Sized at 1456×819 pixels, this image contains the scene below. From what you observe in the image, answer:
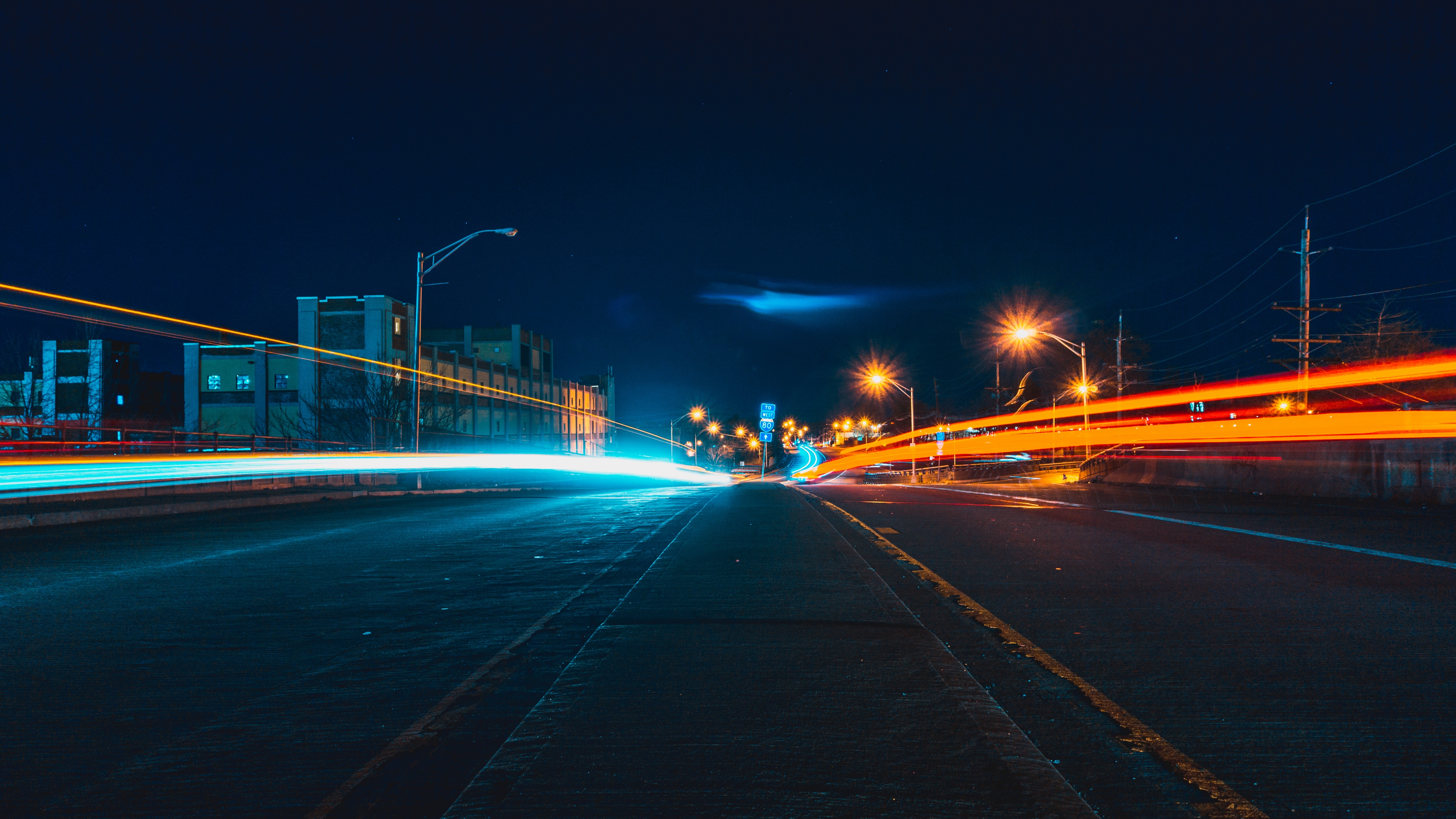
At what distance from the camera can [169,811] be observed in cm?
375

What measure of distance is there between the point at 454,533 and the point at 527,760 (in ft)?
39.7

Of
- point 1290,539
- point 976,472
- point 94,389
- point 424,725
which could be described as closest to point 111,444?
point 424,725

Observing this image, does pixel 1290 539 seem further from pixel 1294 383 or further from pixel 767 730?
pixel 1294 383

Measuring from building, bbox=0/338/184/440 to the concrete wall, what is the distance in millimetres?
57390

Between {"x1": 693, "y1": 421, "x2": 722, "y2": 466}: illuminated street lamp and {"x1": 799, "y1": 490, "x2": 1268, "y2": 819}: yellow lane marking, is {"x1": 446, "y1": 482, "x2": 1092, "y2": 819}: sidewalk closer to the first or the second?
{"x1": 799, "y1": 490, "x2": 1268, "y2": 819}: yellow lane marking

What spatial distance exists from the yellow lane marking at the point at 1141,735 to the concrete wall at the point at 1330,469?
51.4 feet

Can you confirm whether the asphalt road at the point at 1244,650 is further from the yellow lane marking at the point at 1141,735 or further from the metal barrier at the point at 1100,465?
the metal barrier at the point at 1100,465

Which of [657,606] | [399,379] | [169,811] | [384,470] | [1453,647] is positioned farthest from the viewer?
[399,379]

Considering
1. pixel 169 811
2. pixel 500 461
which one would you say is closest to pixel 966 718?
pixel 169 811

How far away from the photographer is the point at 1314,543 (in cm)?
1259

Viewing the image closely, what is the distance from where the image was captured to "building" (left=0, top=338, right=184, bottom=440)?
61197 mm

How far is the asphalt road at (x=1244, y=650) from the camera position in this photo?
4.04 m

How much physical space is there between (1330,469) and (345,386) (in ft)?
196

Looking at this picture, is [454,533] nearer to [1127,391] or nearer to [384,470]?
[384,470]
